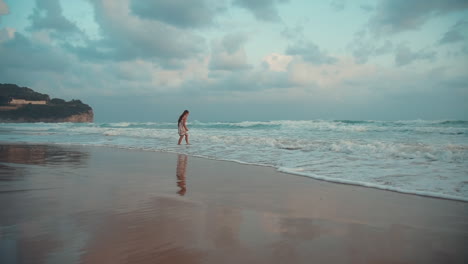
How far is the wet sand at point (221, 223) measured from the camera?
193 centimetres

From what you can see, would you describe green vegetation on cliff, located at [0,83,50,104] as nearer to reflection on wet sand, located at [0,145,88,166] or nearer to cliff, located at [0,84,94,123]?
cliff, located at [0,84,94,123]

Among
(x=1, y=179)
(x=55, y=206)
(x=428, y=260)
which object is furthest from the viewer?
(x=1, y=179)

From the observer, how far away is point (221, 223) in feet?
8.44

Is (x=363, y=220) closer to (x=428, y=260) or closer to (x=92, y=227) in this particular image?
(x=428, y=260)

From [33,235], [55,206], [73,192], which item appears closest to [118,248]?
[33,235]

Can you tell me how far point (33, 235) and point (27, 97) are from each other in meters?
97.9

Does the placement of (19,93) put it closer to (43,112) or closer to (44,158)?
(43,112)

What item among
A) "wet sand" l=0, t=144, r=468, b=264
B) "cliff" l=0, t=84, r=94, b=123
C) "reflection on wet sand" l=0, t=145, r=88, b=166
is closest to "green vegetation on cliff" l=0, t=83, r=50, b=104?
"cliff" l=0, t=84, r=94, b=123

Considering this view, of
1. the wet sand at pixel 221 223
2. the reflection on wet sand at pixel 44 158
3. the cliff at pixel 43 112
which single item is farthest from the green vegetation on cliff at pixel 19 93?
the wet sand at pixel 221 223

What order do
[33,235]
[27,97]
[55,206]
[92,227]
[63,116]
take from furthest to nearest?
[27,97], [63,116], [55,206], [92,227], [33,235]

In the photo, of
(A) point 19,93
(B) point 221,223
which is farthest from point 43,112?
(B) point 221,223

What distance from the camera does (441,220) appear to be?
2.75 m

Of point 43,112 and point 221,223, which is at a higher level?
point 43,112

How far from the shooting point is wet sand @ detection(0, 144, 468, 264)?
75.9 inches
